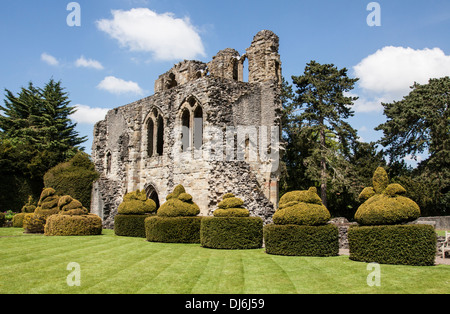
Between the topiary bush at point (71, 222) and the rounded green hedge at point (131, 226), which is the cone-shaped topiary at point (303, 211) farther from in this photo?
the topiary bush at point (71, 222)

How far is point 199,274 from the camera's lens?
29.7 feet

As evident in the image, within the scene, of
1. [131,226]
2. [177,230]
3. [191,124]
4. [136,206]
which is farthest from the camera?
[191,124]

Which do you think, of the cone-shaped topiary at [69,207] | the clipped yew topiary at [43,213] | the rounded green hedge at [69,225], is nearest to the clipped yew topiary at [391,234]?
the rounded green hedge at [69,225]

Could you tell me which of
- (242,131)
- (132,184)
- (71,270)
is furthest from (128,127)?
(71,270)

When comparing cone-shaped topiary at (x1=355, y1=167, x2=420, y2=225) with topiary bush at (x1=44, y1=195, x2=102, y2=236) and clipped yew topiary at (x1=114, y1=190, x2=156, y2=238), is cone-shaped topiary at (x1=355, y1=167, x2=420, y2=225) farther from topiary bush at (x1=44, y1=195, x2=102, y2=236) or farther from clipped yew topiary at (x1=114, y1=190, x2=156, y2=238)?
topiary bush at (x1=44, y1=195, x2=102, y2=236)

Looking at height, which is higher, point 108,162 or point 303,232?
point 108,162

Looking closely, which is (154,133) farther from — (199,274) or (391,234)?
(391,234)

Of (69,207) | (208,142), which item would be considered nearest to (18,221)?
(69,207)

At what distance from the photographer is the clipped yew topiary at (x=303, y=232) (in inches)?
468

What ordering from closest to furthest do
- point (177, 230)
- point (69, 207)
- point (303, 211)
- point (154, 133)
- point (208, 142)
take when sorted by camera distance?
point (303, 211) → point (177, 230) → point (69, 207) → point (208, 142) → point (154, 133)

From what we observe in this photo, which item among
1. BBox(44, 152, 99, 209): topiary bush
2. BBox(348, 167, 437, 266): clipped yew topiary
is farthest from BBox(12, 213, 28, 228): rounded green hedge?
BBox(348, 167, 437, 266): clipped yew topiary

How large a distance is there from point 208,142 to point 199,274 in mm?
12579

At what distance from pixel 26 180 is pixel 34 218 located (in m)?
16.2
